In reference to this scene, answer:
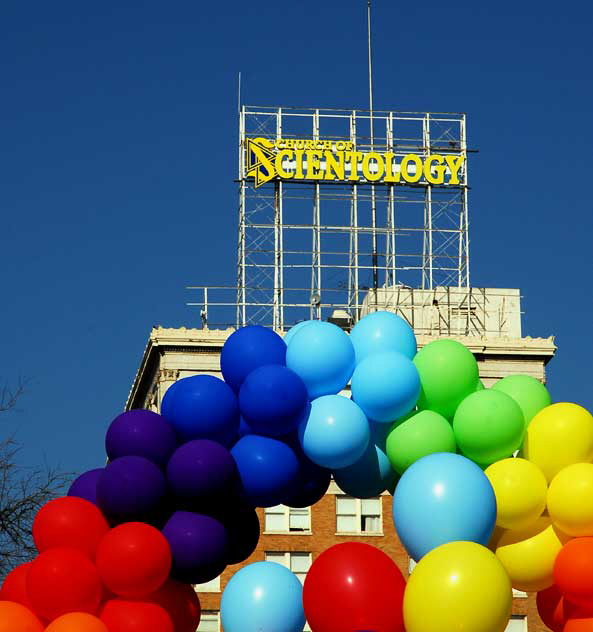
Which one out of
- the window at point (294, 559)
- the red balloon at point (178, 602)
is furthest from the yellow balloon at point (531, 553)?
the window at point (294, 559)

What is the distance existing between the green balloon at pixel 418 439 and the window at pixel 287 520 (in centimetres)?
2685

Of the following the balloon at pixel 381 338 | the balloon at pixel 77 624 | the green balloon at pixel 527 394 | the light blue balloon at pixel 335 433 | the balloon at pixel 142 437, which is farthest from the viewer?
the balloon at pixel 381 338

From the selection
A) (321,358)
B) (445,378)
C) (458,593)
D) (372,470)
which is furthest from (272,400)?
(458,593)

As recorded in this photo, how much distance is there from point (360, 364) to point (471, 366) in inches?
53.8

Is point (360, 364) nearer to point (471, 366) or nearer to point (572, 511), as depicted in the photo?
point (471, 366)

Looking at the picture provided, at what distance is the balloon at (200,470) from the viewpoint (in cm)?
1975

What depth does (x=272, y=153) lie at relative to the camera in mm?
48906

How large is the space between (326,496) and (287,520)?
128 centimetres

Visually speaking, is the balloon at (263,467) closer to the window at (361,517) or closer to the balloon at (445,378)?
the balloon at (445,378)

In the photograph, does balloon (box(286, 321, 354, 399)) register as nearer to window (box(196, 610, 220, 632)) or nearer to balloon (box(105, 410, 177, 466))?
balloon (box(105, 410, 177, 466))

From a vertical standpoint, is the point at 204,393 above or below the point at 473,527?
above

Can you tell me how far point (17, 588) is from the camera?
20.0 metres

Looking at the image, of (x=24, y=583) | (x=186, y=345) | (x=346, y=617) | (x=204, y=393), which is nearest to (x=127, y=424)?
(x=204, y=393)

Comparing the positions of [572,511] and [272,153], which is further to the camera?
[272,153]
